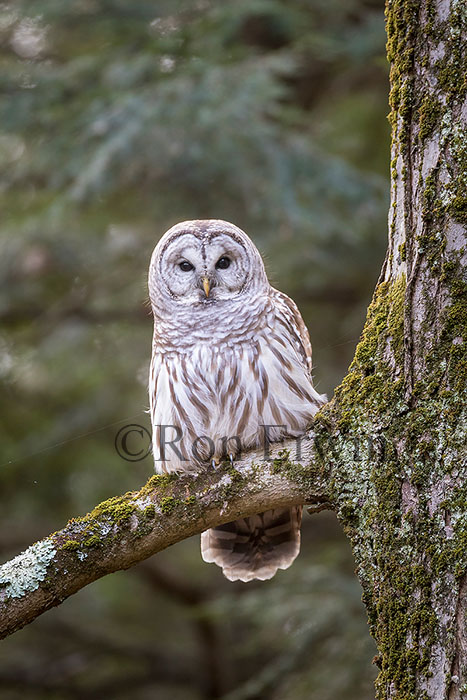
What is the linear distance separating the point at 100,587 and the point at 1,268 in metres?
3.05

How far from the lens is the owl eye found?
3806 mm

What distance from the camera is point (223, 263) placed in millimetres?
3818

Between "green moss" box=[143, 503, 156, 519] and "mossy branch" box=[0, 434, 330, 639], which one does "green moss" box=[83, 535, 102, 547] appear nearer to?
"mossy branch" box=[0, 434, 330, 639]

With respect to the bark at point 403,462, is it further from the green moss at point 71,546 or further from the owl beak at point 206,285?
the owl beak at point 206,285

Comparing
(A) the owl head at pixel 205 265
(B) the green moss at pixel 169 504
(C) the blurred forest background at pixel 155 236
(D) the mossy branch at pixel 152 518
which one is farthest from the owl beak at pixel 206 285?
(C) the blurred forest background at pixel 155 236

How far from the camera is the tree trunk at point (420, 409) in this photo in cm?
210

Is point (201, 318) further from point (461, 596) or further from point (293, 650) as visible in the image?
point (293, 650)

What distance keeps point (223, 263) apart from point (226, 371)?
26.0 inches

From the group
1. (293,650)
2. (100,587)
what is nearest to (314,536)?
(293,650)

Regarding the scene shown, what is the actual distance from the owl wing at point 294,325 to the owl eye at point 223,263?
274 mm

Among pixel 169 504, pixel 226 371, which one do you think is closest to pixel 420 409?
pixel 169 504

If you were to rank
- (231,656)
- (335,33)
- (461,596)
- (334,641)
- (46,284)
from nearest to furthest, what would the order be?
1. (461,596)
2. (334,641)
3. (335,33)
4. (46,284)
5. (231,656)

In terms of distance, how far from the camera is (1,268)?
655cm

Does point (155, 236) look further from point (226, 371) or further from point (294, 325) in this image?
point (226, 371)
